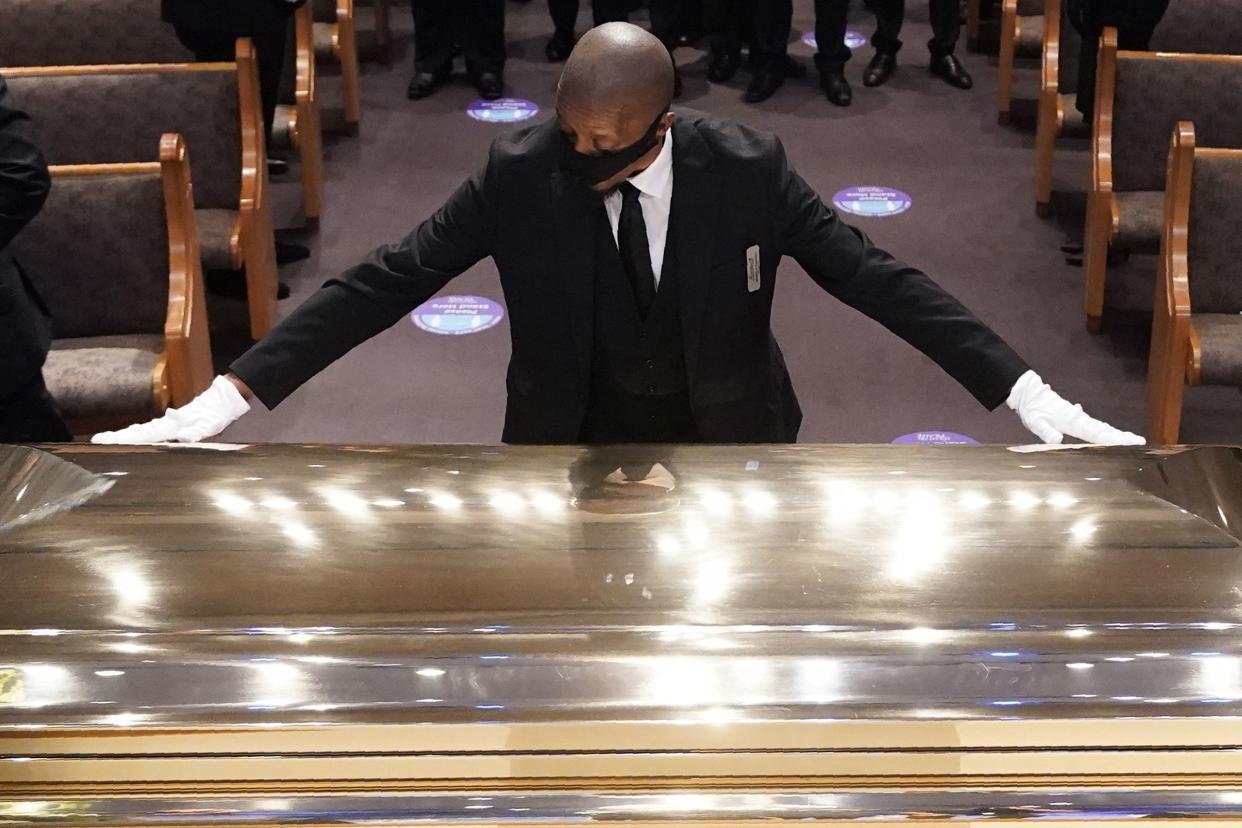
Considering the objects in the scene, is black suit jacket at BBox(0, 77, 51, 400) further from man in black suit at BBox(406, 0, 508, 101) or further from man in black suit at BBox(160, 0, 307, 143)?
man in black suit at BBox(406, 0, 508, 101)

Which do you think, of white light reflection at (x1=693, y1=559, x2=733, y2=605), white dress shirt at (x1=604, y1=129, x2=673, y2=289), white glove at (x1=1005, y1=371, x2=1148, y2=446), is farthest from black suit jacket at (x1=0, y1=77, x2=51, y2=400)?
white light reflection at (x1=693, y1=559, x2=733, y2=605)

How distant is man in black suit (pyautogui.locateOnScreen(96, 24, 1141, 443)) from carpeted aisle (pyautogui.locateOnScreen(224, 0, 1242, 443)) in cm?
91

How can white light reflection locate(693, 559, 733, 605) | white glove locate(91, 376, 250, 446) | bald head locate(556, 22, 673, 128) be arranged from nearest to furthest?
white light reflection locate(693, 559, 733, 605), bald head locate(556, 22, 673, 128), white glove locate(91, 376, 250, 446)

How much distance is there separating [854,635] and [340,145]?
5.47m

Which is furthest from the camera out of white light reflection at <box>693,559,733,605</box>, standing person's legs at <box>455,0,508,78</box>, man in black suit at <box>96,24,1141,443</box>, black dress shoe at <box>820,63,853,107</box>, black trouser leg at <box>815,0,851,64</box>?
standing person's legs at <box>455,0,508,78</box>

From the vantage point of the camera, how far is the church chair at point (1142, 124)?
14.7 feet

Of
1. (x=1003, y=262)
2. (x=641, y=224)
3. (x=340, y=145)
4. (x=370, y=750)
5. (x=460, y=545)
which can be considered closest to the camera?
(x=370, y=750)

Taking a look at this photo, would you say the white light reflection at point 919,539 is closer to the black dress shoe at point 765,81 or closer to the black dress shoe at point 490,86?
the black dress shoe at point 765,81

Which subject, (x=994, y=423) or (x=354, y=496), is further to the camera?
(x=994, y=423)

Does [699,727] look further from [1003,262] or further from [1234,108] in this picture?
[1003,262]

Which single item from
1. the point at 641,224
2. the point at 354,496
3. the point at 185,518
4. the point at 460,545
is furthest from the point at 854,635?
the point at 641,224

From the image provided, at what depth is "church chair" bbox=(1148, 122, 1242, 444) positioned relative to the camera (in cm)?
375

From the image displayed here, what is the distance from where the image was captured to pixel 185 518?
138 cm

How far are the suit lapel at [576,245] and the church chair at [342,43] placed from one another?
13.8 ft
